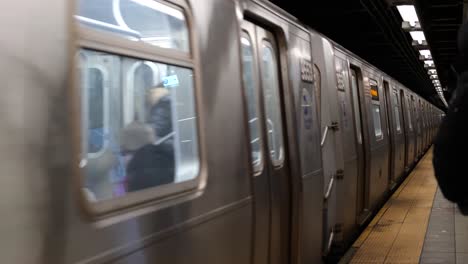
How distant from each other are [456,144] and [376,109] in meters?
7.29

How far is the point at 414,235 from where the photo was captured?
23.3 feet

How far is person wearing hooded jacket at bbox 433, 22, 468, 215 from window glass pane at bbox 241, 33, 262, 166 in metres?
1.31

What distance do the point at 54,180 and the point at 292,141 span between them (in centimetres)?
260

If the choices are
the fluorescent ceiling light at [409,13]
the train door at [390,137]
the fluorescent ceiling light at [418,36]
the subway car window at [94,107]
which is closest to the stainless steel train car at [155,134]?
the subway car window at [94,107]

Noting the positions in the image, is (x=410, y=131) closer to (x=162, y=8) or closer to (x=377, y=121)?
(x=377, y=121)

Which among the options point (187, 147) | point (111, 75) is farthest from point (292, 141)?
point (111, 75)

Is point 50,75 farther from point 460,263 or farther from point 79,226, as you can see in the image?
point 460,263

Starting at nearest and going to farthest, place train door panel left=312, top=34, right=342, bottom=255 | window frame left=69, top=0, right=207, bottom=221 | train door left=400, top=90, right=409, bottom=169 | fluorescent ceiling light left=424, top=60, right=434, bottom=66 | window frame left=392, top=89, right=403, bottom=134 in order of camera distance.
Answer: window frame left=69, top=0, right=207, bottom=221 → train door panel left=312, top=34, right=342, bottom=255 → window frame left=392, top=89, right=403, bottom=134 → train door left=400, top=90, right=409, bottom=169 → fluorescent ceiling light left=424, top=60, right=434, bottom=66

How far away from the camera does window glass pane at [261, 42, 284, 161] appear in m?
3.82

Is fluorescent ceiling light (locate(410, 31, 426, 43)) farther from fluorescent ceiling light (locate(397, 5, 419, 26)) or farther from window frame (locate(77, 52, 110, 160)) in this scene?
window frame (locate(77, 52, 110, 160))

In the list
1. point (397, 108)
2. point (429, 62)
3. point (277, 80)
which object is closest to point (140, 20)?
point (277, 80)

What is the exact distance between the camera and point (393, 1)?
1046 cm

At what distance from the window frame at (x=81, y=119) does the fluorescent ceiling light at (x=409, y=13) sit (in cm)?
923

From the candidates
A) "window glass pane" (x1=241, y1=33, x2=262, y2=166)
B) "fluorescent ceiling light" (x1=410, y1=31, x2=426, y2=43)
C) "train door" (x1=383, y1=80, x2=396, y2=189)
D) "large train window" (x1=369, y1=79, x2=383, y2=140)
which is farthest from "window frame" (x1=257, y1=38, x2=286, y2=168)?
"fluorescent ceiling light" (x1=410, y1=31, x2=426, y2=43)
